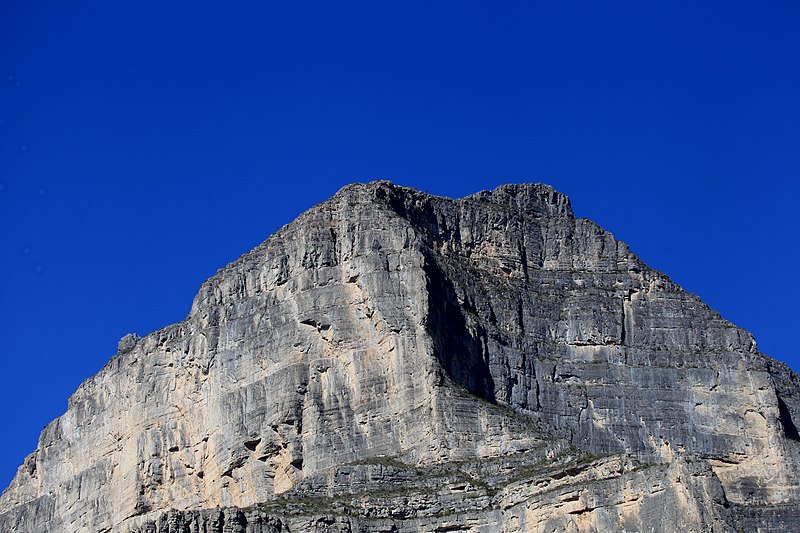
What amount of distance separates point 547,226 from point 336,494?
36167 millimetres

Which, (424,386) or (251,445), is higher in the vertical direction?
(251,445)

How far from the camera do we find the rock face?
→ 13262cm

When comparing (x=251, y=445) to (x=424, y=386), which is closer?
(x=424, y=386)

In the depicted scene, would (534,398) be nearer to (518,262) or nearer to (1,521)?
(518,262)

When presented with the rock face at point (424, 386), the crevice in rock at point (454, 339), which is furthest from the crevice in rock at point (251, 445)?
the crevice in rock at point (454, 339)

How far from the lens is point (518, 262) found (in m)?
159

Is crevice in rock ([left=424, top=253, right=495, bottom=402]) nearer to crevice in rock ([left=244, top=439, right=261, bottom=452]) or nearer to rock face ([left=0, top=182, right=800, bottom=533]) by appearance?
rock face ([left=0, top=182, right=800, bottom=533])

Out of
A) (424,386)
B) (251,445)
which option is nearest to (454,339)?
(424,386)

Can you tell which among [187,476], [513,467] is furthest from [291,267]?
[513,467]

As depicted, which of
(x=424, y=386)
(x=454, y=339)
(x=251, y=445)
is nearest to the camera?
(x=424, y=386)

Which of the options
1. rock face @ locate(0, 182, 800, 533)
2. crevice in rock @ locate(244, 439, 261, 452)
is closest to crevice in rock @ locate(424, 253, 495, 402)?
rock face @ locate(0, 182, 800, 533)

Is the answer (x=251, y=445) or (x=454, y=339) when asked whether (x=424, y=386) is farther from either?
(x=251, y=445)

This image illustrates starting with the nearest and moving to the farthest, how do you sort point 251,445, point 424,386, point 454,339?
point 424,386, point 454,339, point 251,445

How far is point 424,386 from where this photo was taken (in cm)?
13875
